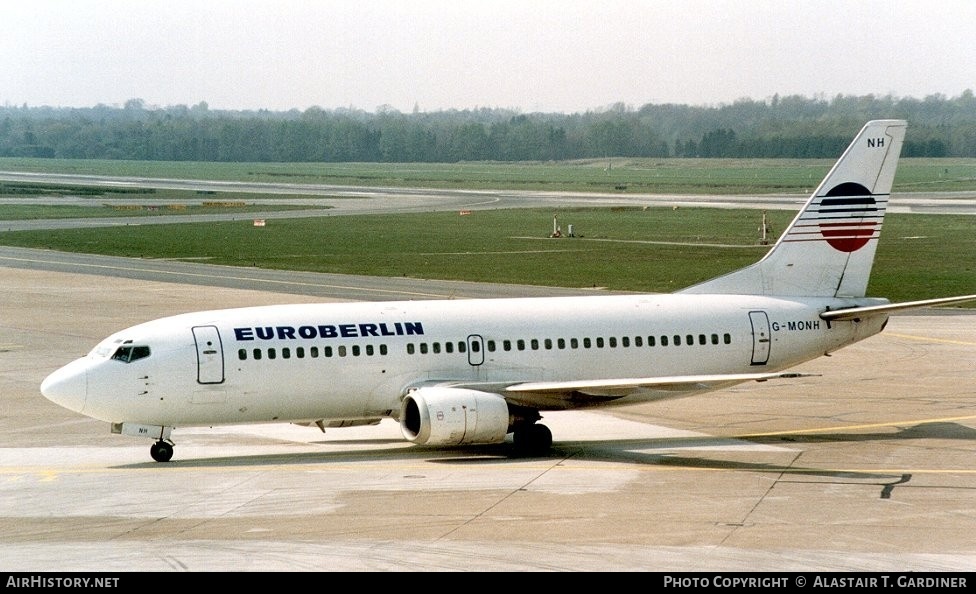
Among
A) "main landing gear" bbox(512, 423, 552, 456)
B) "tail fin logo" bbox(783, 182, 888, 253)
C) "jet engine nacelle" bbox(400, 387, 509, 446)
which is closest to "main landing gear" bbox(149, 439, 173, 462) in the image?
"jet engine nacelle" bbox(400, 387, 509, 446)

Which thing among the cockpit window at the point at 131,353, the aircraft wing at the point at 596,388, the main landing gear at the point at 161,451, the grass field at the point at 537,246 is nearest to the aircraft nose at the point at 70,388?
the cockpit window at the point at 131,353

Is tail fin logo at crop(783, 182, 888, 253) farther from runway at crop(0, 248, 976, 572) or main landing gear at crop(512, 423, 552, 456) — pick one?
main landing gear at crop(512, 423, 552, 456)

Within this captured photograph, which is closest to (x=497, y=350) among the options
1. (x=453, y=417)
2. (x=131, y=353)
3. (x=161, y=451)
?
(x=453, y=417)

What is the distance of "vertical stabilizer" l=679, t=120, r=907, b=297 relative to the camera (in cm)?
3900

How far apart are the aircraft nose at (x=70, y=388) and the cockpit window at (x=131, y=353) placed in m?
0.83

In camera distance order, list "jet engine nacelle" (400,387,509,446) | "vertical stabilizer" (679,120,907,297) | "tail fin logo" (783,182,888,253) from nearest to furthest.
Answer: "jet engine nacelle" (400,387,509,446)
"vertical stabilizer" (679,120,907,297)
"tail fin logo" (783,182,888,253)

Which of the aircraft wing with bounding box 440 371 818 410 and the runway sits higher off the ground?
the aircraft wing with bounding box 440 371 818 410

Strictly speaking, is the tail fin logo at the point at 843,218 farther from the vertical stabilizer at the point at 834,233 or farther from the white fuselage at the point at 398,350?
the white fuselage at the point at 398,350

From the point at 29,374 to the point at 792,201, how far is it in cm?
11008

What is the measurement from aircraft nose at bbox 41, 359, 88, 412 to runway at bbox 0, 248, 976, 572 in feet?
5.41

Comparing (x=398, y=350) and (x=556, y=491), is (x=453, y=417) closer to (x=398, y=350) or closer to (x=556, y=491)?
(x=398, y=350)

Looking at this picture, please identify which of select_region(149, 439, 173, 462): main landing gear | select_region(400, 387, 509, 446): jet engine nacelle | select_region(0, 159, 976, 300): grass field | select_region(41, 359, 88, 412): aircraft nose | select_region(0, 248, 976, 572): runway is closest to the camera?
select_region(0, 248, 976, 572): runway

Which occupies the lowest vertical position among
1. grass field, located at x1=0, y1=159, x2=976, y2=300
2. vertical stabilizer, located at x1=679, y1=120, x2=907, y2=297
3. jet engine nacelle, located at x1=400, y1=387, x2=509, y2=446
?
grass field, located at x1=0, y1=159, x2=976, y2=300

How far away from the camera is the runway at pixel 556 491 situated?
78.2 ft
